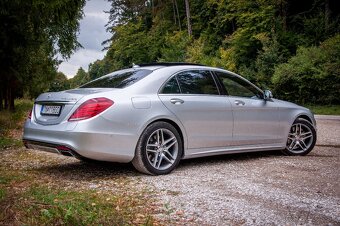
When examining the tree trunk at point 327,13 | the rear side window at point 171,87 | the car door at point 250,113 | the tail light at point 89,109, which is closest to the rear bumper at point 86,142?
the tail light at point 89,109

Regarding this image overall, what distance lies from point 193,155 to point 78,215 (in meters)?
2.81

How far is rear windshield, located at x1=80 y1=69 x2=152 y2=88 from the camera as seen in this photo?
18.2 feet

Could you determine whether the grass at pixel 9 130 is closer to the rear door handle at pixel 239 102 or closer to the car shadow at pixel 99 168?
the car shadow at pixel 99 168

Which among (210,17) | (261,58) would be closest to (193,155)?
(261,58)

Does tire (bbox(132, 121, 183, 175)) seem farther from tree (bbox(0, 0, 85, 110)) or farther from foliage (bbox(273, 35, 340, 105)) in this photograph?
foliage (bbox(273, 35, 340, 105))

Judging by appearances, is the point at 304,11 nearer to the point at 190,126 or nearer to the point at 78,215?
the point at 190,126

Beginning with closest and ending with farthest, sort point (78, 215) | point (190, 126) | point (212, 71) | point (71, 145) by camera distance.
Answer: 1. point (78, 215)
2. point (71, 145)
3. point (190, 126)
4. point (212, 71)

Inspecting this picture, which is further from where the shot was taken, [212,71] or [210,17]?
[210,17]

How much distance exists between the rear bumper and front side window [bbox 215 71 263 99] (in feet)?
6.91

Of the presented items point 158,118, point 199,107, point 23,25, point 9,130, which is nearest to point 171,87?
point 199,107

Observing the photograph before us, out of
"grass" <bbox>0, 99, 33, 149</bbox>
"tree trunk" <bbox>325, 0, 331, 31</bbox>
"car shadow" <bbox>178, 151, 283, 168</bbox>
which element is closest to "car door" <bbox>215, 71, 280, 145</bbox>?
"car shadow" <bbox>178, 151, 283, 168</bbox>

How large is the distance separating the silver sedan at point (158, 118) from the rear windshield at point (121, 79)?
2 centimetres

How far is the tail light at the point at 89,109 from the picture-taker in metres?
4.87

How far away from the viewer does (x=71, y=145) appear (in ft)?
15.7
